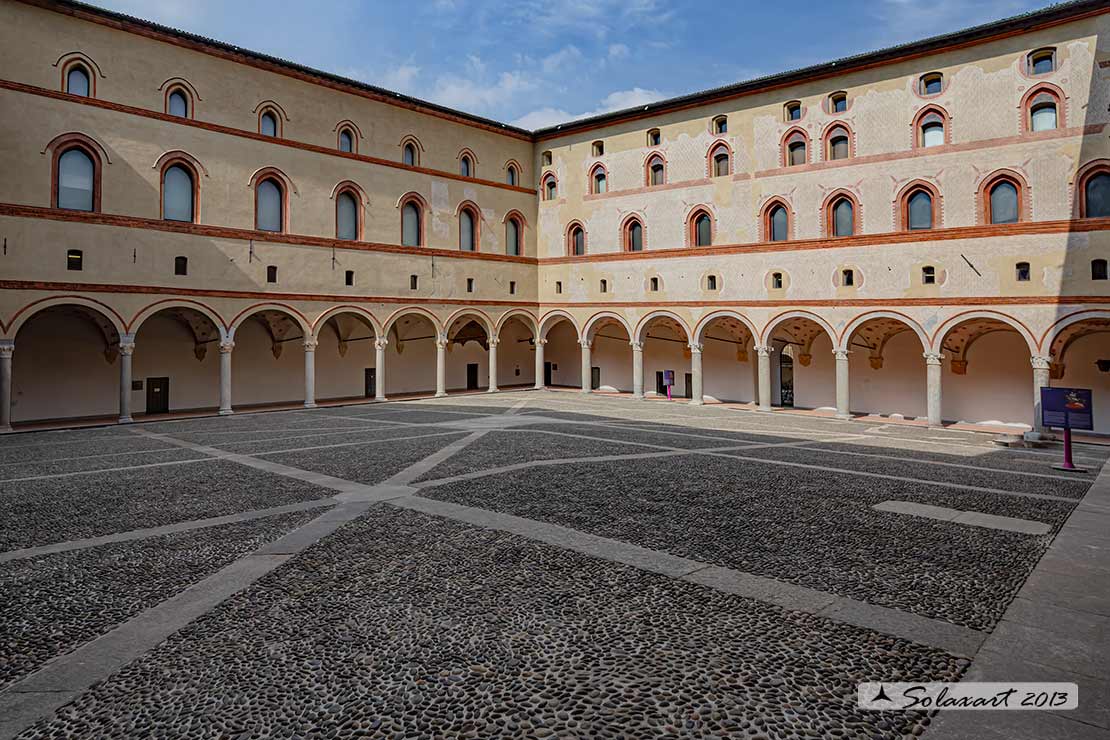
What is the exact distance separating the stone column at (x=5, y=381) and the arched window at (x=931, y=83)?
30.5 metres

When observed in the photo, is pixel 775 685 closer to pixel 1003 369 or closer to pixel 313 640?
pixel 313 640

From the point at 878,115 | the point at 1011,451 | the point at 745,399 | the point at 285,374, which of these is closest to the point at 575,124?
the point at 878,115

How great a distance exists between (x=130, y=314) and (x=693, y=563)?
21.0 metres

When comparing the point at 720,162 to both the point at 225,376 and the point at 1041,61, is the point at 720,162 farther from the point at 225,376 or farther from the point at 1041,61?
the point at 225,376

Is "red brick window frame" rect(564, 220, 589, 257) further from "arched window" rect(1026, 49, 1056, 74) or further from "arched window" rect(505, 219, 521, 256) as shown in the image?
"arched window" rect(1026, 49, 1056, 74)

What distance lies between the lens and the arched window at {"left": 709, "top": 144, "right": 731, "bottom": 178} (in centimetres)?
2678

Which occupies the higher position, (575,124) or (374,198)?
(575,124)

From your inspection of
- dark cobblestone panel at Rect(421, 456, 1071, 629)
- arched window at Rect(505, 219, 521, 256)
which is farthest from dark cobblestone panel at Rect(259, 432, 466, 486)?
arched window at Rect(505, 219, 521, 256)

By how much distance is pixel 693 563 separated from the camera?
7.15 m

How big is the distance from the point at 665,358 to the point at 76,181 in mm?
24415

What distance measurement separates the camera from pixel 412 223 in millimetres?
28281

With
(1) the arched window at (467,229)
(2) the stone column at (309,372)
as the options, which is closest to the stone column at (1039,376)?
(1) the arched window at (467,229)

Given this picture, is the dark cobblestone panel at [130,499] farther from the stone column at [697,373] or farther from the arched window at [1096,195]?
the arched window at [1096,195]

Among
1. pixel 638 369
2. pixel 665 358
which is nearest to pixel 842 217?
pixel 638 369
